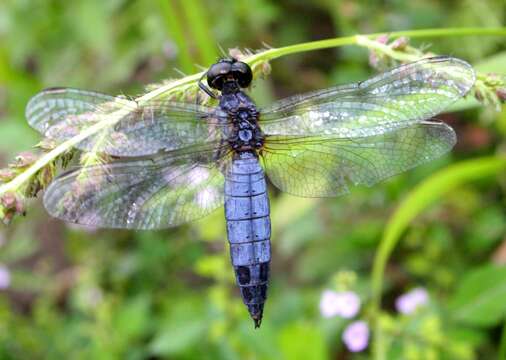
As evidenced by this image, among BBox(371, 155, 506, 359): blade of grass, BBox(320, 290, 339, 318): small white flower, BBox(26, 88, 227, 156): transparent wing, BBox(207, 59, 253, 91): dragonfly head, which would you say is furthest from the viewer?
BBox(320, 290, 339, 318): small white flower

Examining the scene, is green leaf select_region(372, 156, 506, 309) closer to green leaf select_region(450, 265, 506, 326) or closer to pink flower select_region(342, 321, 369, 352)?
pink flower select_region(342, 321, 369, 352)

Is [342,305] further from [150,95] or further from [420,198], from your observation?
[150,95]

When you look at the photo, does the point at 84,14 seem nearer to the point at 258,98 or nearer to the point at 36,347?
the point at 258,98

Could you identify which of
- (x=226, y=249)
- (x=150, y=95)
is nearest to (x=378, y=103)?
(x=150, y=95)

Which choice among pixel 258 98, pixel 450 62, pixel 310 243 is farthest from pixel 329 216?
pixel 450 62

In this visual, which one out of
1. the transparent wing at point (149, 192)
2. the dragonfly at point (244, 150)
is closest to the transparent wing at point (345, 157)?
the dragonfly at point (244, 150)

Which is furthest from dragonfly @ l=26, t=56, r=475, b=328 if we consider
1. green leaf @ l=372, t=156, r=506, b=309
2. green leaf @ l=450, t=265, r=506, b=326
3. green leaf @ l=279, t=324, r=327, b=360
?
green leaf @ l=450, t=265, r=506, b=326
